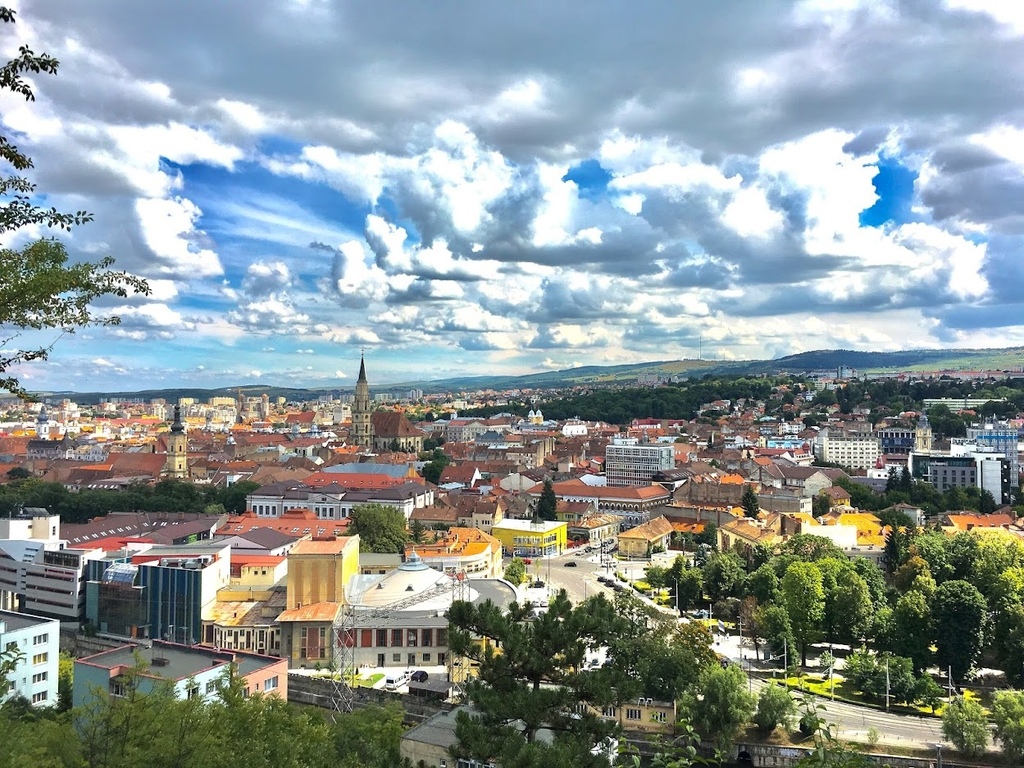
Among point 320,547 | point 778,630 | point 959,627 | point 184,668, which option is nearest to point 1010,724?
point 959,627

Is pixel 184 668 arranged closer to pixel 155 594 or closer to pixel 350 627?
pixel 350 627

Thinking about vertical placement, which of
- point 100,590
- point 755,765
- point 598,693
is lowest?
point 755,765

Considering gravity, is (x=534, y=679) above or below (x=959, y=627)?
above

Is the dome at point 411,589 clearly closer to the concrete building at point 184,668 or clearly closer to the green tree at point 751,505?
the concrete building at point 184,668

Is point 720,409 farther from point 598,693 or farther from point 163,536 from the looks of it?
point 598,693

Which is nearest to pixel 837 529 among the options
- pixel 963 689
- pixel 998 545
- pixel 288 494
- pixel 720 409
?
pixel 998 545
